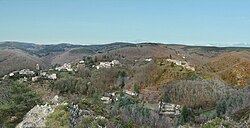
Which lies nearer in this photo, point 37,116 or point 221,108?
point 37,116

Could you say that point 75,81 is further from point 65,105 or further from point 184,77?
point 65,105

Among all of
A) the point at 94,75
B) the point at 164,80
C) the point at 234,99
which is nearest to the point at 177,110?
the point at 234,99

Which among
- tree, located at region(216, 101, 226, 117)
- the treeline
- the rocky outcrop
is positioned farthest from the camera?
tree, located at region(216, 101, 226, 117)

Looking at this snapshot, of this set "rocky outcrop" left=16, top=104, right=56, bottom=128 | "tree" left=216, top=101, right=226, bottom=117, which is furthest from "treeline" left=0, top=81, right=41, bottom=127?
"tree" left=216, top=101, right=226, bottom=117

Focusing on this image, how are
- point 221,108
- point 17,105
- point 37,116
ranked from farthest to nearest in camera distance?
point 221,108 < point 17,105 < point 37,116

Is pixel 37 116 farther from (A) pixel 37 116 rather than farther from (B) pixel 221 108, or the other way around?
(B) pixel 221 108

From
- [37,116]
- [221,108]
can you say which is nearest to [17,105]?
[37,116]

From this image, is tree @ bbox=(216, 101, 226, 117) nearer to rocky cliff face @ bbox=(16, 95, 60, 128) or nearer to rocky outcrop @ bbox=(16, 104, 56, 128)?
rocky cliff face @ bbox=(16, 95, 60, 128)

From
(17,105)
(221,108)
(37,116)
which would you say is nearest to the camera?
(37,116)

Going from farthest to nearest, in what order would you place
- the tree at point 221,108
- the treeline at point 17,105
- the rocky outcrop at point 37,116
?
the tree at point 221,108 → the treeline at point 17,105 → the rocky outcrop at point 37,116

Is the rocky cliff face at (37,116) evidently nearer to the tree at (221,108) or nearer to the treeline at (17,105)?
the treeline at (17,105)

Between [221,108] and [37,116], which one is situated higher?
[37,116]

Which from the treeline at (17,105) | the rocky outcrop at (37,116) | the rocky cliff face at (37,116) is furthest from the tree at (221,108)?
the rocky outcrop at (37,116)

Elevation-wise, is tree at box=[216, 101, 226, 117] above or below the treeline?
below
